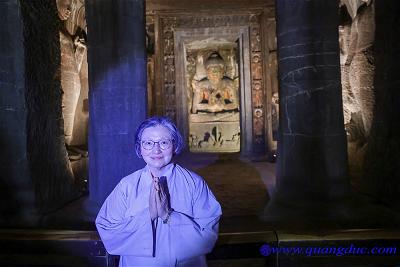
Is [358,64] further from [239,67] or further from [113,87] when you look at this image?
Result: [239,67]

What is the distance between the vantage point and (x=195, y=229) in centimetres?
162

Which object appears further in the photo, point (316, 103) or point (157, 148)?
point (316, 103)

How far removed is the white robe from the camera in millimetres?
1597

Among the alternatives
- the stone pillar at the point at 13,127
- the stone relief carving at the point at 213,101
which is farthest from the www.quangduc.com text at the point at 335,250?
the stone relief carving at the point at 213,101

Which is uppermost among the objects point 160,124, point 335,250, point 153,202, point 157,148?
point 160,124

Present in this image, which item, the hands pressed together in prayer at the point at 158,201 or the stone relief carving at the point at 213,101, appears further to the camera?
the stone relief carving at the point at 213,101

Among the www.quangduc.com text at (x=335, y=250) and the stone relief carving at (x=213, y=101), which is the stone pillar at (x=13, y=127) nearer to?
the www.quangduc.com text at (x=335, y=250)

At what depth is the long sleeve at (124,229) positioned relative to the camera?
1.59 metres

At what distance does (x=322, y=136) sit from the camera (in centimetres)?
405

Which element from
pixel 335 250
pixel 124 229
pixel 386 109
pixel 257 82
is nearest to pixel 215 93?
pixel 257 82

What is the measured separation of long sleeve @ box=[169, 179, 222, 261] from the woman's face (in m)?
0.23

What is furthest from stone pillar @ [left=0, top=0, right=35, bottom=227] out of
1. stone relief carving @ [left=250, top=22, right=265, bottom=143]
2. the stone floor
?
stone relief carving @ [left=250, top=22, right=265, bottom=143]

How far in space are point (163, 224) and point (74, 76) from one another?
497cm

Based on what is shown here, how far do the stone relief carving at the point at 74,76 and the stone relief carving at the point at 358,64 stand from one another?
15.3ft
